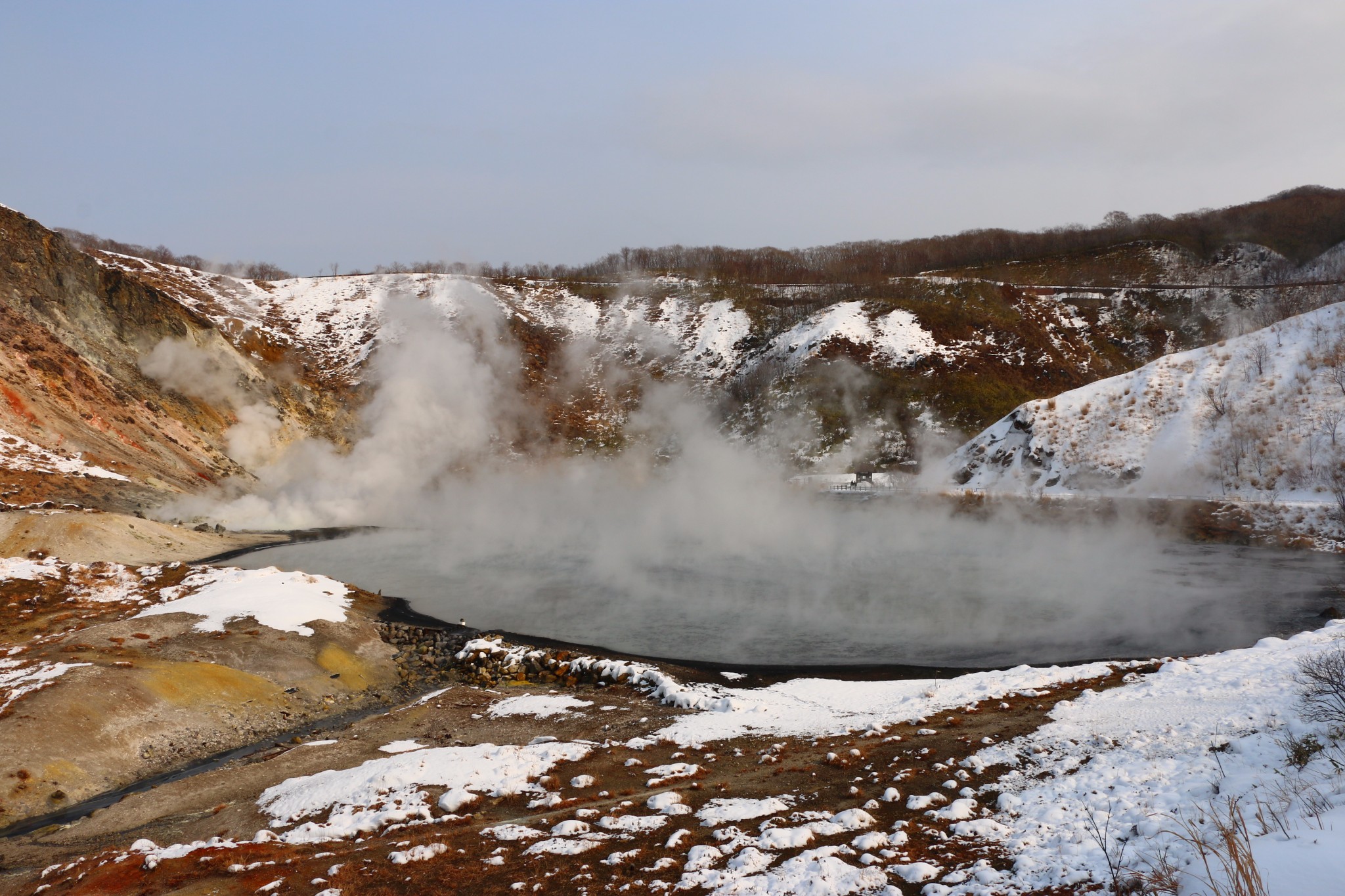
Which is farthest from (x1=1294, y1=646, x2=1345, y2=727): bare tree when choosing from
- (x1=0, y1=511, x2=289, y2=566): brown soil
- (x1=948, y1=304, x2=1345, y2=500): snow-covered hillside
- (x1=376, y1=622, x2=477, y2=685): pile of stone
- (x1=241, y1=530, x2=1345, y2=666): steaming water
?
(x1=0, y1=511, x2=289, y2=566): brown soil

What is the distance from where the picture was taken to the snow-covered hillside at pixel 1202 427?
28.1m

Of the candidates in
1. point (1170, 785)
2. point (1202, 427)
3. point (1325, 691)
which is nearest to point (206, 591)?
point (1170, 785)

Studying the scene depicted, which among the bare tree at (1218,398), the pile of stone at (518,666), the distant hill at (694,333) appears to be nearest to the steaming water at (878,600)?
the pile of stone at (518,666)

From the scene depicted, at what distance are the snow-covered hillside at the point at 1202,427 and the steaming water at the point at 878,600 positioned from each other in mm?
6281

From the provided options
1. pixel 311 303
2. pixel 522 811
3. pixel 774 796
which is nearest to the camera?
pixel 774 796

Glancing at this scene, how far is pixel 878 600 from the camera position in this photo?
67.5ft

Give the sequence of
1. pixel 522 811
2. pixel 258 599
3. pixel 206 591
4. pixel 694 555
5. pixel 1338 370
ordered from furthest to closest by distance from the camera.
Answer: pixel 1338 370, pixel 694 555, pixel 206 591, pixel 258 599, pixel 522 811

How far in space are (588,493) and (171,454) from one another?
25.6 metres

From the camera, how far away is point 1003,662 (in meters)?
15.0

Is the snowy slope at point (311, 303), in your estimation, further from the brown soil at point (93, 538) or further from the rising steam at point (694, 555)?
the brown soil at point (93, 538)

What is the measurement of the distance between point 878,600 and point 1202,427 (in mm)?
22299

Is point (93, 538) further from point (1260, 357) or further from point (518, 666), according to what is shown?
point (1260, 357)

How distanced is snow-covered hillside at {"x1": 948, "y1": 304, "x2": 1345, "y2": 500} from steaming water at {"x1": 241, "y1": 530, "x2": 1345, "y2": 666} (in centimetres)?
628

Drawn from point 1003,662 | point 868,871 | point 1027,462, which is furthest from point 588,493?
point 868,871
